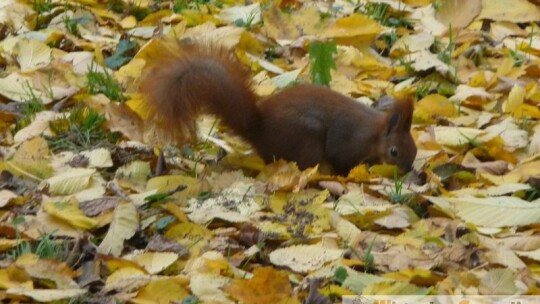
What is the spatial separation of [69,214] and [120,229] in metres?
0.16

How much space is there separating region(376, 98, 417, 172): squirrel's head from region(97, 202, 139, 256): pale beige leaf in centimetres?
106

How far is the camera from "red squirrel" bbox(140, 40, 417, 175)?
3699mm

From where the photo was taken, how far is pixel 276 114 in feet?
12.8

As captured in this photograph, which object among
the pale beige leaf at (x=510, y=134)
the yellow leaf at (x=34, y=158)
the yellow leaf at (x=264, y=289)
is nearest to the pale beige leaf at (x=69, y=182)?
the yellow leaf at (x=34, y=158)

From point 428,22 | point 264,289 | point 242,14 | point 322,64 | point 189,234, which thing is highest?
point 264,289


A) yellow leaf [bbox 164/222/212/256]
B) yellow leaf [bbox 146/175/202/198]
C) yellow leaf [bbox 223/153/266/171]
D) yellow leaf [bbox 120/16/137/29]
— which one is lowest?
yellow leaf [bbox 120/16/137/29]

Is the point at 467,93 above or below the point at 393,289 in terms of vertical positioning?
below

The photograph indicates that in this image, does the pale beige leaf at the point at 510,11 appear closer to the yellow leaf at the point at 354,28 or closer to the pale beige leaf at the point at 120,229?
the yellow leaf at the point at 354,28

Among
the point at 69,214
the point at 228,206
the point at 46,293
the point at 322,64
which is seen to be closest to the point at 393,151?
the point at 322,64

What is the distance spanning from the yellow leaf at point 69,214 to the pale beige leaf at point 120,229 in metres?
0.07

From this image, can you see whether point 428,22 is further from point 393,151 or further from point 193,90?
point 193,90

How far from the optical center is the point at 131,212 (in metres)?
3.27

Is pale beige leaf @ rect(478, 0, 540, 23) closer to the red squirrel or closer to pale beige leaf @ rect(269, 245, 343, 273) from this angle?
the red squirrel

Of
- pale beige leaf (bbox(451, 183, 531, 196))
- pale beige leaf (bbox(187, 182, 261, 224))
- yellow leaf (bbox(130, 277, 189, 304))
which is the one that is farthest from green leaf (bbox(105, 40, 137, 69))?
yellow leaf (bbox(130, 277, 189, 304))
